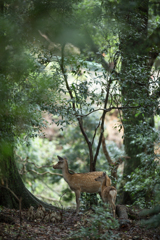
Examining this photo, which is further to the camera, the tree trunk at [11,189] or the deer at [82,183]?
the deer at [82,183]

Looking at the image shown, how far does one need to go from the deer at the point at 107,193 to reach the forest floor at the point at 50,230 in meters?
0.51

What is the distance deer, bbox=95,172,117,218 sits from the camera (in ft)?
16.9

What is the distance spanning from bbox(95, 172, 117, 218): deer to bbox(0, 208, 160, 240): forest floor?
1.68 ft

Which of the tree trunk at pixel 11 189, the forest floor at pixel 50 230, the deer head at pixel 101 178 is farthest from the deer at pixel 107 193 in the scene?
the tree trunk at pixel 11 189

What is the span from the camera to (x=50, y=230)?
4.33 m

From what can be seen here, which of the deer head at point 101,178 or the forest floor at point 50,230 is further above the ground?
the deer head at point 101,178

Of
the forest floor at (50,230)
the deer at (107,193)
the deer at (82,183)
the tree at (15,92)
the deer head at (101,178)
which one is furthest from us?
the deer at (82,183)

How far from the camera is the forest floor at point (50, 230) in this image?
385 centimetres

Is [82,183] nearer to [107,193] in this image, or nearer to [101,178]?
[101,178]

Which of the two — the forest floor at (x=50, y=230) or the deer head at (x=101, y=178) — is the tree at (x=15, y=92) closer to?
the forest floor at (x=50, y=230)

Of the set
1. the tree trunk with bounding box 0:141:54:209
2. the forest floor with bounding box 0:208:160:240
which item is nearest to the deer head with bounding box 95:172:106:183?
→ the forest floor with bounding box 0:208:160:240

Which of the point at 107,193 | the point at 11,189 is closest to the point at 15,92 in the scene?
the point at 11,189

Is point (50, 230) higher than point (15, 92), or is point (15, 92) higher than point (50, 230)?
point (15, 92)

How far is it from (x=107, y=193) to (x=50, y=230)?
1414 mm
